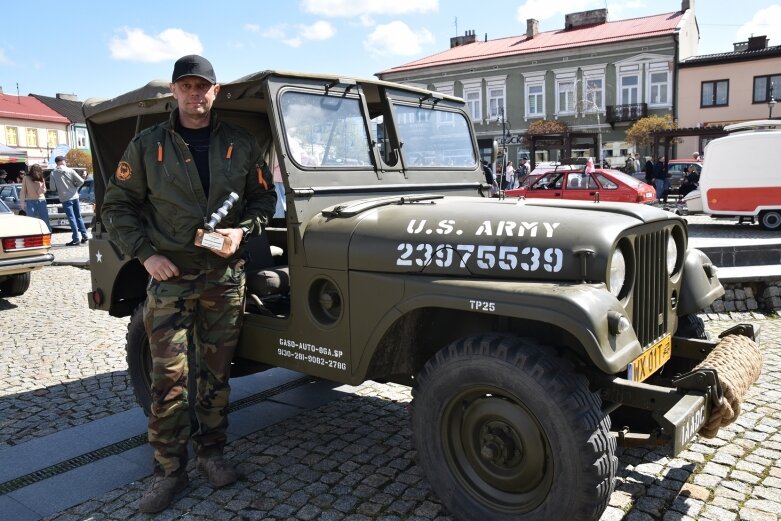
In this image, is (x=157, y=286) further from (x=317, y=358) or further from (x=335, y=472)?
(x=335, y=472)

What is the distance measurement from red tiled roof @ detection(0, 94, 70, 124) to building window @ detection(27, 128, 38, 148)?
3.00 feet

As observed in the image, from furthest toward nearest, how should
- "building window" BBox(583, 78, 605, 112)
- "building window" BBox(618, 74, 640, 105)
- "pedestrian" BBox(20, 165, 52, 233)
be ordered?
"building window" BBox(583, 78, 605, 112), "building window" BBox(618, 74, 640, 105), "pedestrian" BBox(20, 165, 52, 233)

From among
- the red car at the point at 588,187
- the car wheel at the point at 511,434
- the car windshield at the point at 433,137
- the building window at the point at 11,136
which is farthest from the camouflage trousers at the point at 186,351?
the building window at the point at 11,136

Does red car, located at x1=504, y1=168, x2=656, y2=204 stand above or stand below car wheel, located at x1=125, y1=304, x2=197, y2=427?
above

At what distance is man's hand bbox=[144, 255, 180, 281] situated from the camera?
3154mm

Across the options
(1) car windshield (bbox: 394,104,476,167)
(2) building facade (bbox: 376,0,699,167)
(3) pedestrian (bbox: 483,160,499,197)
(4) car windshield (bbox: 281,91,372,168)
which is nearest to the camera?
(4) car windshield (bbox: 281,91,372,168)

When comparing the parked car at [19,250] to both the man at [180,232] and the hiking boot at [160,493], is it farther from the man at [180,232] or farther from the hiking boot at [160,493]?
the hiking boot at [160,493]

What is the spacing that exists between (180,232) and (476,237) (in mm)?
1387

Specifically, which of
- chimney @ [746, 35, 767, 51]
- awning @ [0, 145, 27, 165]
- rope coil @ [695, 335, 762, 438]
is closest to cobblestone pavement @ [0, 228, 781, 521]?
rope coil @ [695, 335, 762, 438]

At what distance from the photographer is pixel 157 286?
3.25m

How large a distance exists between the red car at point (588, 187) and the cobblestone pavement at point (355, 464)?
33.8 feet

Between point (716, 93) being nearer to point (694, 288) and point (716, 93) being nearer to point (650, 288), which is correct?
point (694, 288)

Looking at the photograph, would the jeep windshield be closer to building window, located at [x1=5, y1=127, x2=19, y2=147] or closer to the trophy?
the trophy

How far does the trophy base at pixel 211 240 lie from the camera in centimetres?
307
